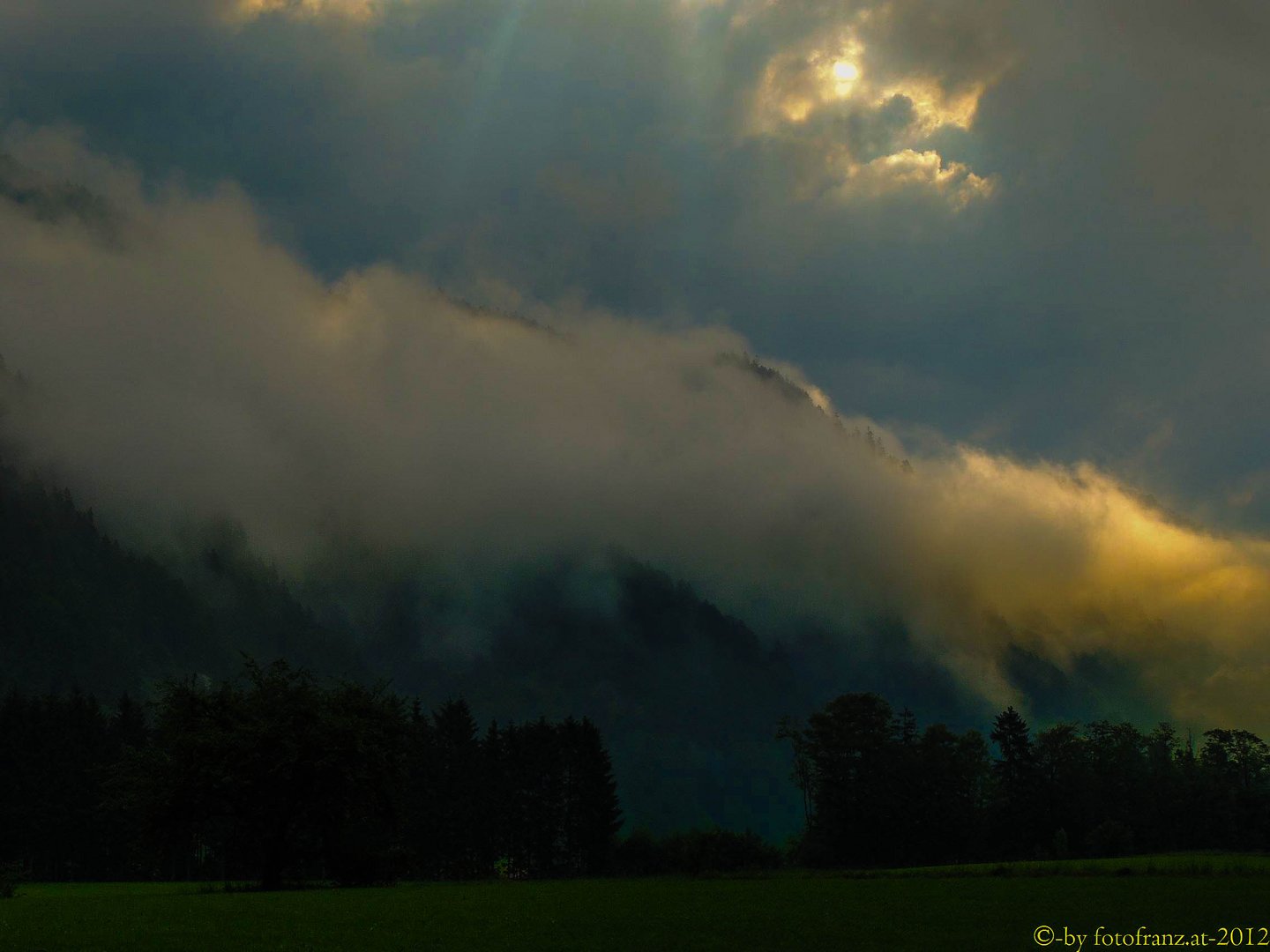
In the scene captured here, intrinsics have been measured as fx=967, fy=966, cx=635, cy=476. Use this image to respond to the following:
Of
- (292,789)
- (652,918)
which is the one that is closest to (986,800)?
(292,789)

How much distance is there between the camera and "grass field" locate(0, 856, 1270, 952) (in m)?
30.1

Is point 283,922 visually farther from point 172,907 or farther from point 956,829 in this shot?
point 956,829

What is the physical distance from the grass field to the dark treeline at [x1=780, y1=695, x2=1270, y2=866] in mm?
88157

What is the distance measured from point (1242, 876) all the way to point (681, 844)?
7010 centimetres

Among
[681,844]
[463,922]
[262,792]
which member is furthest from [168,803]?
[681,844]

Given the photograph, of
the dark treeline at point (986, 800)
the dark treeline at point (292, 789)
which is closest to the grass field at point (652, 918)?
the dark treeline at point (292, 789)

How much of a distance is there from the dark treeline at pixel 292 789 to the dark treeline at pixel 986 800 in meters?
34.9

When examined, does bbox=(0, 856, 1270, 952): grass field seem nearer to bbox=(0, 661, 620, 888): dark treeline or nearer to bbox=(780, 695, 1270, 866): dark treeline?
bbox=(0, 661, 620, 888): dark treeline

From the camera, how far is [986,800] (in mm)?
160125

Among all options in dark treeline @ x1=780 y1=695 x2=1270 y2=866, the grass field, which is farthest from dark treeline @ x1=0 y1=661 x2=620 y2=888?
dark treeline @ x1=780 y1=695 x2=1270 y2=866

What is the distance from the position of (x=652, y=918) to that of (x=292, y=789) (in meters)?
44.7

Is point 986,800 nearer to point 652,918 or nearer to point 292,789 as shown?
point 292,789

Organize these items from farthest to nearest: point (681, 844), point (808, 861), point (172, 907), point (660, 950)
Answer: point (808, 861), point (681, 844), point (172, 907), point (660, 950)

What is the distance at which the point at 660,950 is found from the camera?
2839cm
